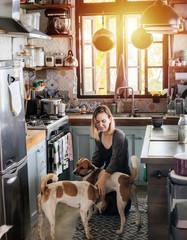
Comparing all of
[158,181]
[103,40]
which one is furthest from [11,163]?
[103,40]

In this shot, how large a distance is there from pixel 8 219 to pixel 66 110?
2793mm

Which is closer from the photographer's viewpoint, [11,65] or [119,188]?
[11,65]

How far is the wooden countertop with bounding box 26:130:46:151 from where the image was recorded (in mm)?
4094

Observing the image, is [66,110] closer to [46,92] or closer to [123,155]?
[46,92]

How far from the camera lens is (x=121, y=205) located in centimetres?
400

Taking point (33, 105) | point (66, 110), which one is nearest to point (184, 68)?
point (66, 110)

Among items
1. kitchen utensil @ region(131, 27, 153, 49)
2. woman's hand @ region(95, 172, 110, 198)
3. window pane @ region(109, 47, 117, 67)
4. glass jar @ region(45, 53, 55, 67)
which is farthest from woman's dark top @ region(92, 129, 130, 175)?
window pane @ region(109, 47, 117, 67)

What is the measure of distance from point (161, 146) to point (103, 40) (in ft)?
8.36

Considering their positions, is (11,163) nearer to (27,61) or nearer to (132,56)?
(27,61)

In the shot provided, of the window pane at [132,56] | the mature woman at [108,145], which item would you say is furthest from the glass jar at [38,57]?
the mature woman at [108,145]

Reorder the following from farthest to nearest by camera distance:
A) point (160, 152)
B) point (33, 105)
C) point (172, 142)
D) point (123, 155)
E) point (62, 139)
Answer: point (33, 105)
point (62, 139)
point (123, 155)
point (172, 142)
point (160, 152)

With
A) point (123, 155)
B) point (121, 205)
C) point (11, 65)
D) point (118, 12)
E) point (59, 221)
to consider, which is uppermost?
point (118, 12)

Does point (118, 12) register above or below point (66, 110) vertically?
above

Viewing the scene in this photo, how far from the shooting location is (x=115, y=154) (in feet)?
13.7
